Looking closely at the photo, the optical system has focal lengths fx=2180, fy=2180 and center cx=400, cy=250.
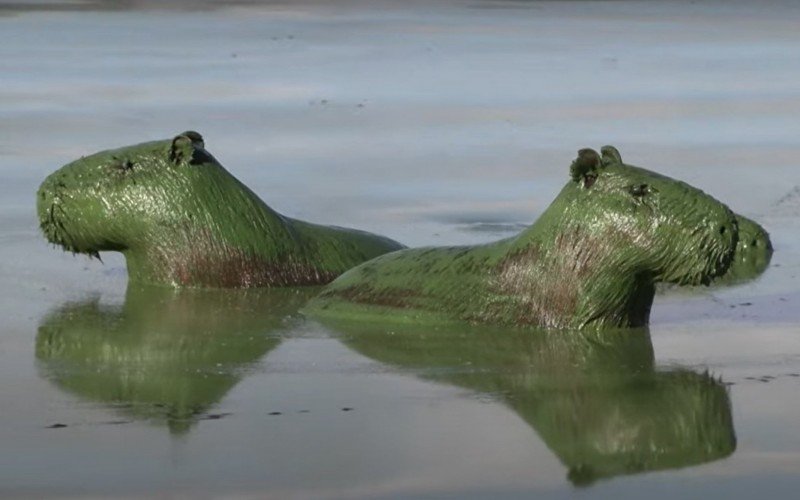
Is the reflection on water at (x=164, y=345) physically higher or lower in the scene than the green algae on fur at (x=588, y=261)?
lower

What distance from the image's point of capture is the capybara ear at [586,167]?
26.9 ft

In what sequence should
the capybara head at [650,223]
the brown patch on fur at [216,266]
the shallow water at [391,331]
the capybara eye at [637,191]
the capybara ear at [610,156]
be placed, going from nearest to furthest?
the shallow water at [391,331], the capybara head at [650,223], the capybara eye at [637,191], the capybara ear at [610,156], the brown patch on fur at [216,266]

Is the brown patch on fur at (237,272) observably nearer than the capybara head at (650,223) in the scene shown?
No

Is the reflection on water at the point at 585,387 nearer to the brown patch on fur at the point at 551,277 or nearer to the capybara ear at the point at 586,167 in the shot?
the brown patch on fur at the point at 551,277

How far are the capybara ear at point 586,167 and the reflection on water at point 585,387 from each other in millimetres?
582

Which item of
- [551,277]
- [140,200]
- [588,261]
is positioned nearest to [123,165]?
[140,200]

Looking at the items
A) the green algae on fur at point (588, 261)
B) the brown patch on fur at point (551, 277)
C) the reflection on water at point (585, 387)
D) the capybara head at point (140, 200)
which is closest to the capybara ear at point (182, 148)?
the capybara head at point (140, 200)

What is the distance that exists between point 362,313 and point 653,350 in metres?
1.25

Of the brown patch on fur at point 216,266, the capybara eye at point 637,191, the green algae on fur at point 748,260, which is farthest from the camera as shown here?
the brown patch on fur at point 216,266

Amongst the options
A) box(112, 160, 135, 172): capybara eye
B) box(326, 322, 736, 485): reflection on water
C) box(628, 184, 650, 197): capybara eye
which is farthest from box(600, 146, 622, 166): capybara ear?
box(112, 160, 135, 172): capybara eye

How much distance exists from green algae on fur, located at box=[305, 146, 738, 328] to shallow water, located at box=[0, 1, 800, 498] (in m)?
0.24

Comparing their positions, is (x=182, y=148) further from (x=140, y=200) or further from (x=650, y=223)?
(x=650, y=223)

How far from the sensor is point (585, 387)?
7371mm

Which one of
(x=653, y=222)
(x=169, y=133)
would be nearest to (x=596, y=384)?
(x=653, y=222)
